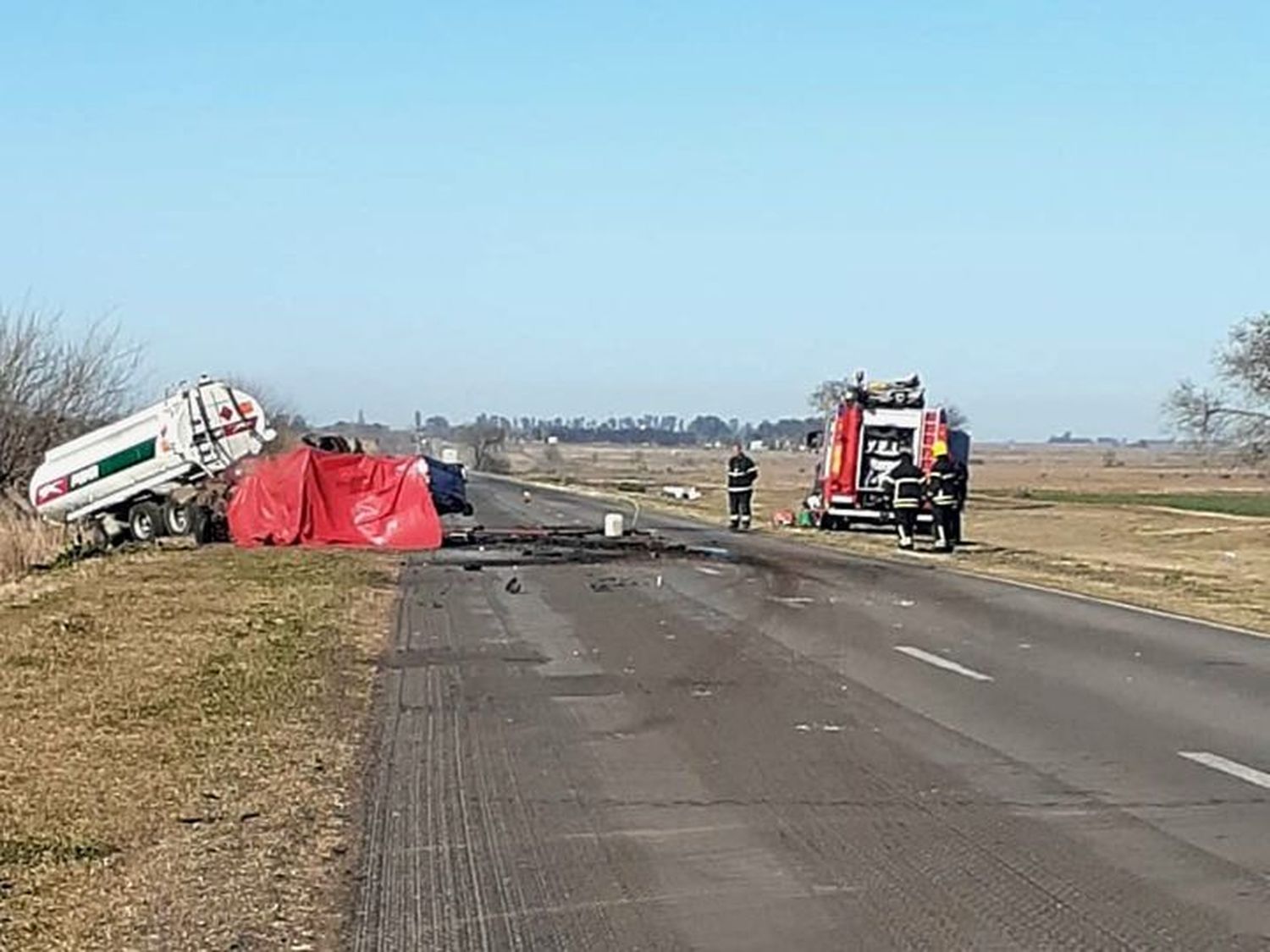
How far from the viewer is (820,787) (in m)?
10.6

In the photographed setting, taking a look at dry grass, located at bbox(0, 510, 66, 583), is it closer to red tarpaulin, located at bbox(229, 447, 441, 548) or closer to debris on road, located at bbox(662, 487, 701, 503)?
red tarpaulin, located at bbox(229, 447, 441, 548)

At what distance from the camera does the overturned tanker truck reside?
121 ft

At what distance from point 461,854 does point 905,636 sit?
11.0m

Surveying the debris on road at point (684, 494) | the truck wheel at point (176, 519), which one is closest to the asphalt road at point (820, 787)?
the truck wheel at point (176, 519)

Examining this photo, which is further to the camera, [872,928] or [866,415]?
[866,415]

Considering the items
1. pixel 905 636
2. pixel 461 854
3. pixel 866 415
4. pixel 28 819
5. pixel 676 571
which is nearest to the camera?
pixel 461 854

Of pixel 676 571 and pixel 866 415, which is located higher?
pixel 866 415

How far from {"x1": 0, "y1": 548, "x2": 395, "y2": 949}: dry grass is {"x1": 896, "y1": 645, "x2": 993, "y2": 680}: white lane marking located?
496 centimetres

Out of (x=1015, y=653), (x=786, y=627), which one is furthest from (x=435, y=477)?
(x=1015, y=653)

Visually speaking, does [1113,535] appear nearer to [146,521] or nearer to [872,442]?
[872,442]

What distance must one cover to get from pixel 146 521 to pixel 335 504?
4.42 m

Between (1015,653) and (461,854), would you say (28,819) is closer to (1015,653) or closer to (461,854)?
(461,854)

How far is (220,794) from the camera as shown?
1038 cm

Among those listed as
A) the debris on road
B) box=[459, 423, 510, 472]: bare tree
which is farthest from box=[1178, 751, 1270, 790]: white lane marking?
box=[459, 423, 510, 472]: bare tree
